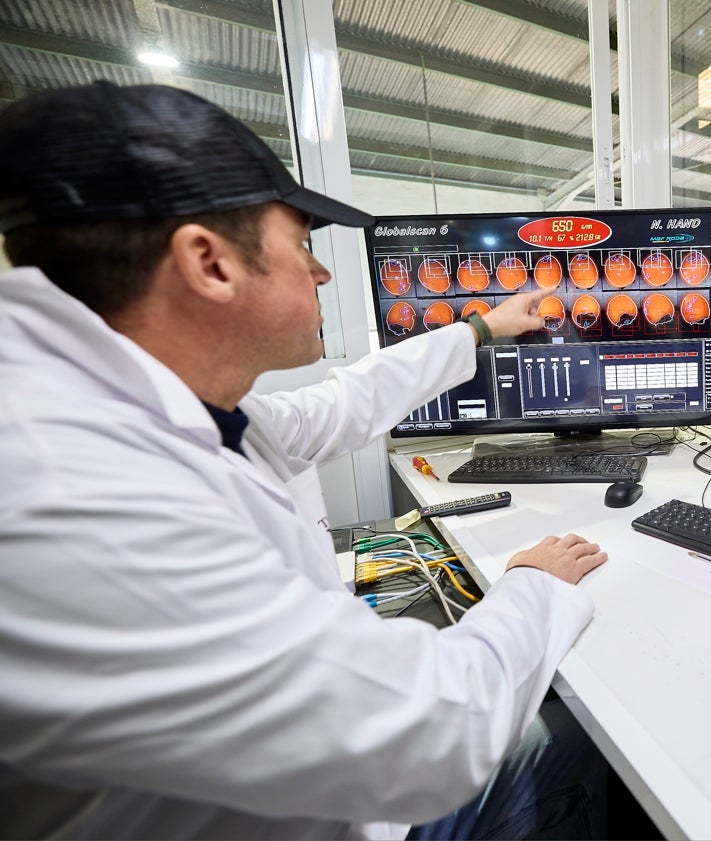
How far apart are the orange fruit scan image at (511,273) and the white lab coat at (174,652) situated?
93 cm

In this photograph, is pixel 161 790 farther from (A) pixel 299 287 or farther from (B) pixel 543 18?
(B) pixel 543 18

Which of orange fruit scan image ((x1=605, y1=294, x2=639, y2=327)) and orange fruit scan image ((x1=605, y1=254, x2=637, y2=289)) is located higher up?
orange fruit scan image ((x1=605, y1=254, x2=637, y2=289))

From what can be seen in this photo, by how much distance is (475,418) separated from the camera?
1242 mm

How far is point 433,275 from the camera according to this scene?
46.4 inches

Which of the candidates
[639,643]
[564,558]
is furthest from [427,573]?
[639,643]

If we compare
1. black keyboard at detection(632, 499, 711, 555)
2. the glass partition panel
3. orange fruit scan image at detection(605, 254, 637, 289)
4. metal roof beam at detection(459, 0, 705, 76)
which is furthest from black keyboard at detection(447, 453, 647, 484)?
metal roof beam at detection(459, 0, 705, 76)

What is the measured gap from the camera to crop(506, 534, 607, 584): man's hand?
2.18 feet

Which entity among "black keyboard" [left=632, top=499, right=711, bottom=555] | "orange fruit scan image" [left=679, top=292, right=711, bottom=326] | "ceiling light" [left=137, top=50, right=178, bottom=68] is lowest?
"black keyboard" [left=632, top=499, right=711, bottom=555]

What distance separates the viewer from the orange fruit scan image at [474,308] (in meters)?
1.17

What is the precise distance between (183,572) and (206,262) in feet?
1.09

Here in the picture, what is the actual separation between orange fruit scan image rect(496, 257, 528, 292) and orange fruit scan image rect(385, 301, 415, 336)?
0.80ft

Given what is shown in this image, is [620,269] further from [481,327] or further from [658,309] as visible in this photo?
[481,327]

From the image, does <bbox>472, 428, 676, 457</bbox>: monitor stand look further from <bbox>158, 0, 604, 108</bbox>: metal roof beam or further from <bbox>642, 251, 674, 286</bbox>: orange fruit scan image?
<bbox>158, 0, 604, 108</bbox>: metal roof beam

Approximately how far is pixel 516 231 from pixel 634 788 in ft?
3.62
